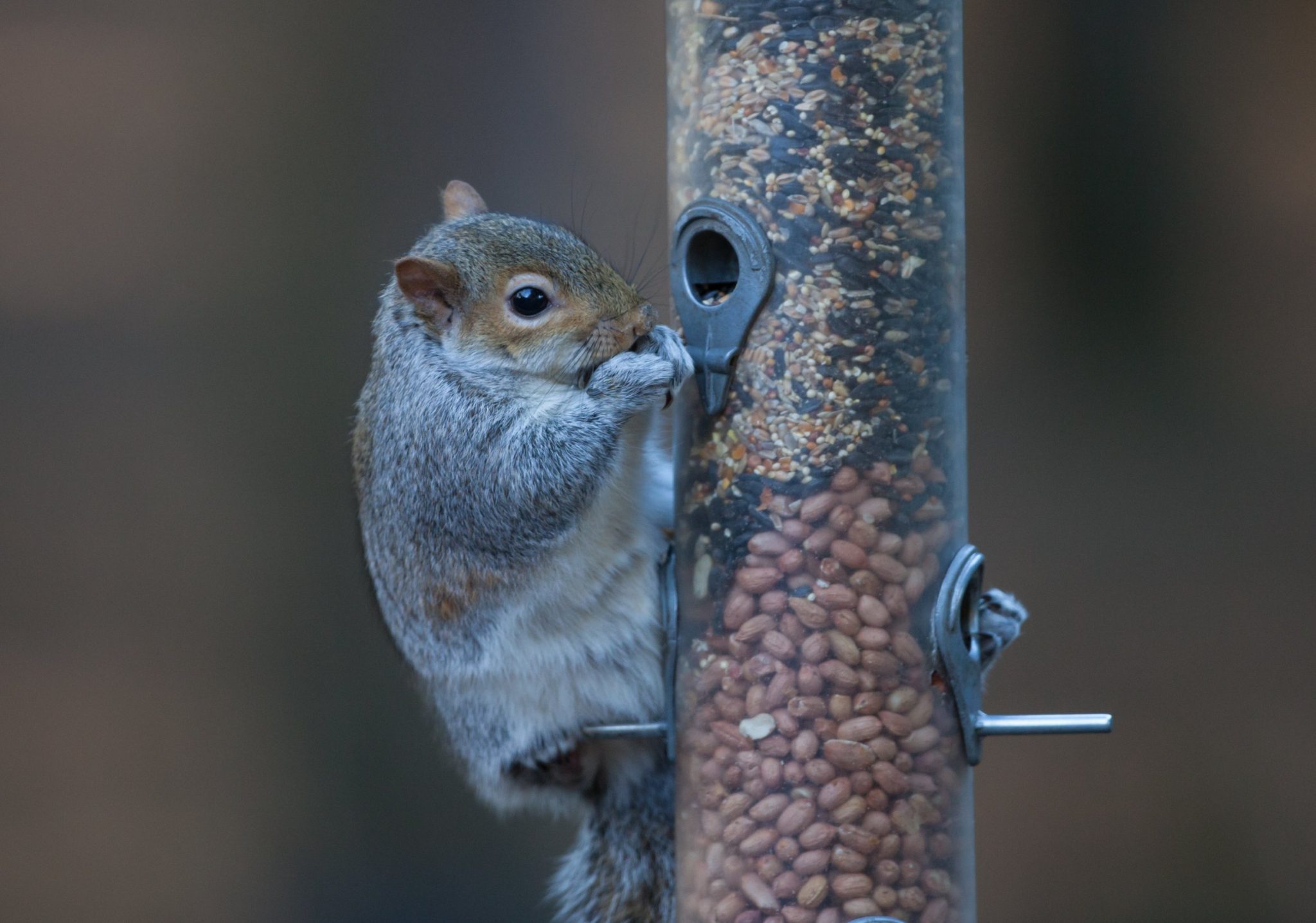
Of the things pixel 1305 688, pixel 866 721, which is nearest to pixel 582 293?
pixel 866 721

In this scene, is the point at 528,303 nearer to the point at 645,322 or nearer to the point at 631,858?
the point at 645,322

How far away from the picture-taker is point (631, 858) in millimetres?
1838

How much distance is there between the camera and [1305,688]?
312cm

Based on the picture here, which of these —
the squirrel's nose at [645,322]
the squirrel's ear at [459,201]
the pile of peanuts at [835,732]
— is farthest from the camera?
the squirrel's ear at [459,201]

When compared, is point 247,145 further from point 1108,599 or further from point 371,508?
point 1108,599

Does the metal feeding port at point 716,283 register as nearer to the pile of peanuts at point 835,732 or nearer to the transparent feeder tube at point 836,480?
the transparent feeder tube at point 836,480

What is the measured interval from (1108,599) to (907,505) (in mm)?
1770

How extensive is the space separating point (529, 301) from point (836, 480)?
1.60 ft

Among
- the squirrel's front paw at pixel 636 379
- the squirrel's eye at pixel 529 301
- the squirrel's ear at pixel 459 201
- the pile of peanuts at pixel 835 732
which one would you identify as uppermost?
the squirrel's ear at pixel 459 201

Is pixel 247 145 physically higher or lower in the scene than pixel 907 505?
higher

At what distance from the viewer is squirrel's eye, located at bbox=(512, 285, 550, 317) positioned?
1780mm

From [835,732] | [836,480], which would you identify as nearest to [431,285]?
[836,480]

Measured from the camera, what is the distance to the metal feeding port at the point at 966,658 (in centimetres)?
156

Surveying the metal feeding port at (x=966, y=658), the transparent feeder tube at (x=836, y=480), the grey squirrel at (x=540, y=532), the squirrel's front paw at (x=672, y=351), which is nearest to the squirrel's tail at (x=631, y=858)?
the grey squirrel at (x=540, y=532)
